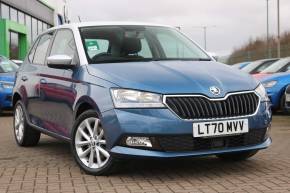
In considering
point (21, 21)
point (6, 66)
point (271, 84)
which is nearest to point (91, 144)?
point (271, 84)

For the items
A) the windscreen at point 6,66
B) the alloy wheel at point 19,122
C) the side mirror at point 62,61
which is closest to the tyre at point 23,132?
the alloy wheel at point 19,122

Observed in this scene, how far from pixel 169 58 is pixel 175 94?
1.19 metres

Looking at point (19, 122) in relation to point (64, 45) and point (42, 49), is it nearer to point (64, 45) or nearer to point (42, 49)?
point (42, 49)

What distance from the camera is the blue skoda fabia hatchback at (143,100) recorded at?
5504mm

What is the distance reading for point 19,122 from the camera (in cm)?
855

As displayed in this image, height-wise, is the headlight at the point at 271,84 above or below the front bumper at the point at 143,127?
above

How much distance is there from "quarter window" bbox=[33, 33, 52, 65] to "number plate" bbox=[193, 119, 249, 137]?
2.85 metres

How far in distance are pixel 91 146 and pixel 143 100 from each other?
0.87m

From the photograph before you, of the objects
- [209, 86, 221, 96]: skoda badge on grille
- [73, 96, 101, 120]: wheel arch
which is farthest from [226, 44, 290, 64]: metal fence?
[209, 86, 221, 96]: skoda badge on grille

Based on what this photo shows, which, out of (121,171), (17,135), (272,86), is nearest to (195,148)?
(121,171)

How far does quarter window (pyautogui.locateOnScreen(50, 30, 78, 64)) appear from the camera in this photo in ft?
22.0

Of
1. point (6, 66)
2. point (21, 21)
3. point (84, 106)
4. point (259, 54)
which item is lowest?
point (84, 106)

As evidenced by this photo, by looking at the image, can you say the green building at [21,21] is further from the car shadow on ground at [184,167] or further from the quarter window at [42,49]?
the car shadow on ground at [184,167]

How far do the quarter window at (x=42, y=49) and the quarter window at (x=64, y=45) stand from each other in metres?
0.28
